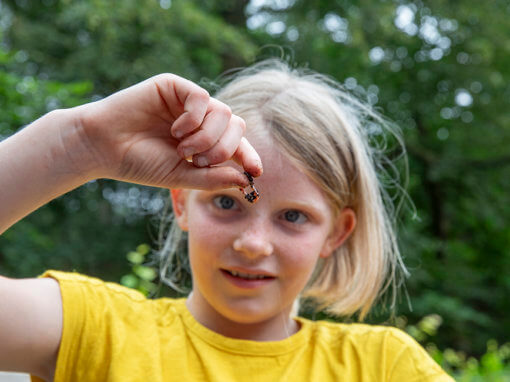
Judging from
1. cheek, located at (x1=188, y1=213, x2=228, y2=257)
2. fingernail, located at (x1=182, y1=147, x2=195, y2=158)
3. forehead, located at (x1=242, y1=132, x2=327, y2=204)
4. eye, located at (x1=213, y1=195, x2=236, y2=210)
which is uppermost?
fingernail, located at (x1=182, y1=147, x2=195, y2=158)

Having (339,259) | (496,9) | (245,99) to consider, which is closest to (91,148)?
(245,99)

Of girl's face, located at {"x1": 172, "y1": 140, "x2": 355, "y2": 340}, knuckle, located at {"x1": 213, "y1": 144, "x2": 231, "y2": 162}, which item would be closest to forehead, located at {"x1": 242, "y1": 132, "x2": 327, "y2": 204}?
girl's face, located at {"x1": 172, "y1": 140, "x2": 355, "y2": 340}

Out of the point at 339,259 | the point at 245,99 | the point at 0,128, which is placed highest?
the point at 245,99

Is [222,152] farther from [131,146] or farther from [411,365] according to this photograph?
[411,365]

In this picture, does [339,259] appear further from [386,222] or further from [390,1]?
[390,1]

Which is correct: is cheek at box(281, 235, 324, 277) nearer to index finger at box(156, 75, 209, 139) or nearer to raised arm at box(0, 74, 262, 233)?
raised arm at box(0, 74, 262, 233)

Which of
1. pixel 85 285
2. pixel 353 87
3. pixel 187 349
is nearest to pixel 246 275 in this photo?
pixel 187 349

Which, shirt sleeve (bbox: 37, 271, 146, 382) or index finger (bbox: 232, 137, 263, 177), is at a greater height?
index finger (bbox: 232, 137, 263, 177)
